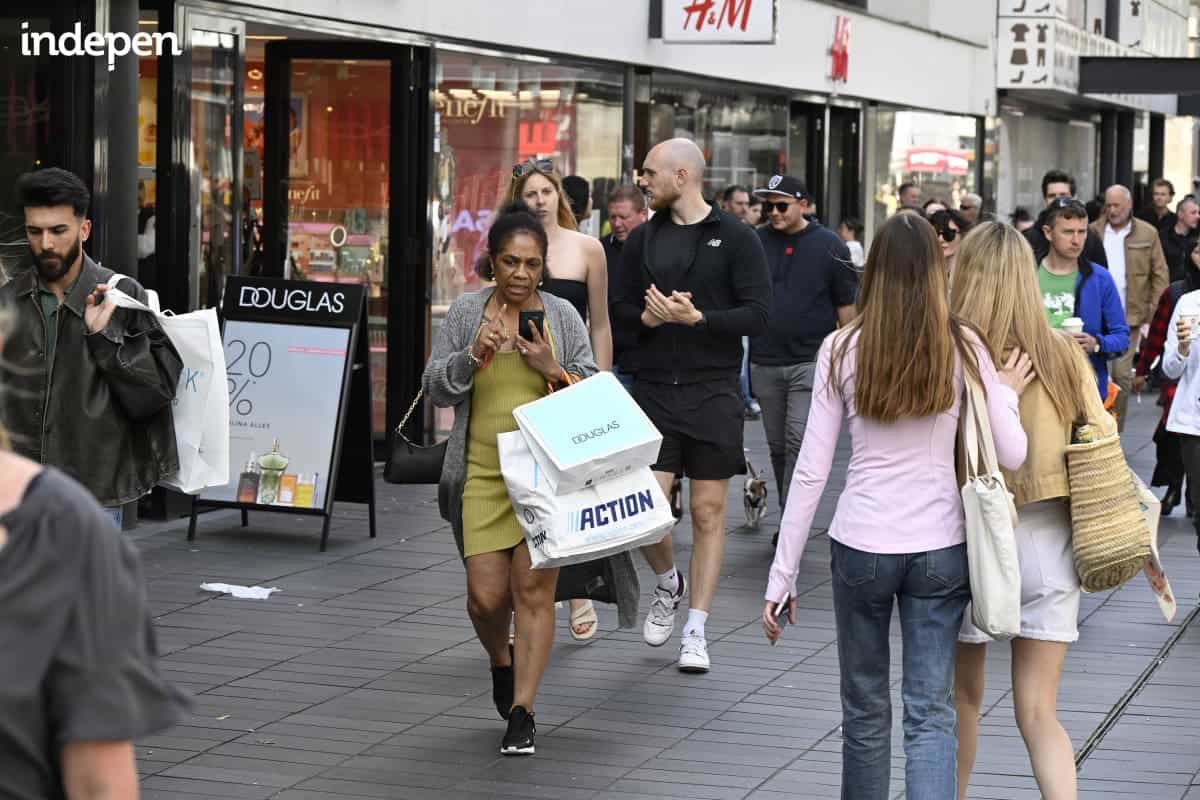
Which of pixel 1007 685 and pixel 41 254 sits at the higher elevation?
pixel 41 254

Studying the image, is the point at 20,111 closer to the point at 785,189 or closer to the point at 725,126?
the point at 785,189

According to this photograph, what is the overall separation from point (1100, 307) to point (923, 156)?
51.4ft

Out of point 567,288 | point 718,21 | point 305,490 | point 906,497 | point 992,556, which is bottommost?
point 305,490

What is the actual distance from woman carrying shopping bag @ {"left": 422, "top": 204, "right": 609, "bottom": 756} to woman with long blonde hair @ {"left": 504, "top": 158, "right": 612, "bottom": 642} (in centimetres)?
126

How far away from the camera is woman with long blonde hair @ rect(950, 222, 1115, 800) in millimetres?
5078

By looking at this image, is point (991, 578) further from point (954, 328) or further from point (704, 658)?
point (704, 658)

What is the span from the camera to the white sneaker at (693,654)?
7.62 metres

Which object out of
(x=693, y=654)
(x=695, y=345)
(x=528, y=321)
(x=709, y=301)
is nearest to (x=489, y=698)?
(x=693, y=654)

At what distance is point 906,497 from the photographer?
16.0ft

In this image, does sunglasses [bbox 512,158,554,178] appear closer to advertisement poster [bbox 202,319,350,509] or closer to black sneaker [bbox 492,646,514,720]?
black sneaker [bbox 492,646,514,720]

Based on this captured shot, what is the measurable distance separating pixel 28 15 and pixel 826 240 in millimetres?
4203

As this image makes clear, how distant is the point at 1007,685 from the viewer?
24.6 ft

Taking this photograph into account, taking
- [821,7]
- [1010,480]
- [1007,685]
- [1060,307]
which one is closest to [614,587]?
[1007,685]
